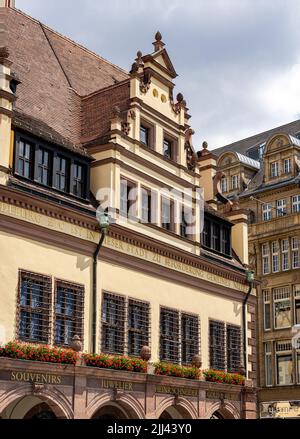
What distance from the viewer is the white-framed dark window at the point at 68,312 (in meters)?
24.2

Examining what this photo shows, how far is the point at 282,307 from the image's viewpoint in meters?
53.2

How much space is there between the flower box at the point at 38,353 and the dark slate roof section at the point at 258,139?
132 ft

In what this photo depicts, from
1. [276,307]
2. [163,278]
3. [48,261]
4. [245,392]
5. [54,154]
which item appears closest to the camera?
[48,261]

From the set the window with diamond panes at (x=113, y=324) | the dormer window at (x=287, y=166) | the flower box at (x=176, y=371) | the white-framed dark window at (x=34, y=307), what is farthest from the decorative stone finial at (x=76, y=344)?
the dormer window at (x=287, y=166)

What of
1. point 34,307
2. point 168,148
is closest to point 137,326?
point 34,307

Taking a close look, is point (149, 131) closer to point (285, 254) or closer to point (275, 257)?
point (285, 254)

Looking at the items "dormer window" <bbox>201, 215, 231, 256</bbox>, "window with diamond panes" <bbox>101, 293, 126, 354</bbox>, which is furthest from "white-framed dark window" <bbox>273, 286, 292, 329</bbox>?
"window with diamond panes" <bbox>101, 293, 126, 354</bbox>

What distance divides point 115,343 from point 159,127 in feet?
28.0

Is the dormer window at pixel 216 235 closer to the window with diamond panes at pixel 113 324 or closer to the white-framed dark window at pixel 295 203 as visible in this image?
the window with diamond panes at pixel 113 324

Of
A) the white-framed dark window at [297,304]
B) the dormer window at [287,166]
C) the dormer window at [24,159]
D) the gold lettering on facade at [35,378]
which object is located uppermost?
the dormer window at [287,166]

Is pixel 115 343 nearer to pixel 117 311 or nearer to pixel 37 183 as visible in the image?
pixel 117 311

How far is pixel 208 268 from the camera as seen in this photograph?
31.3 meters

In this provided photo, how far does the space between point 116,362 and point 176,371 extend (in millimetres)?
3303

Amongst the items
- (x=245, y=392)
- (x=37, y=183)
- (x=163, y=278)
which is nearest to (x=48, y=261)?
(x=37, y=183)
